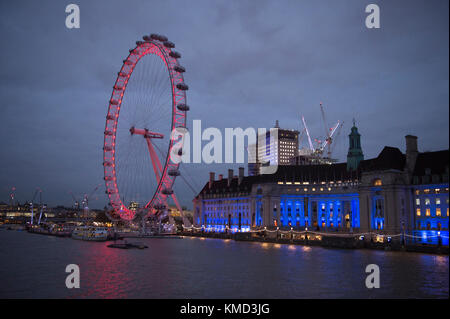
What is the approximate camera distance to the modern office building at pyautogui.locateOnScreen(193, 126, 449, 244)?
269 ft

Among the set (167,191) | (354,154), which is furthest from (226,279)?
(354,154)

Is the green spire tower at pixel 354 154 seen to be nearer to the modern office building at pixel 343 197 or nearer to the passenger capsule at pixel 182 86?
the modern office building at pixel 343 197

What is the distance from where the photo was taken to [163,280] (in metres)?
41.5

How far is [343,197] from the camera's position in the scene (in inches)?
4264

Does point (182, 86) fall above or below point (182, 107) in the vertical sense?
above

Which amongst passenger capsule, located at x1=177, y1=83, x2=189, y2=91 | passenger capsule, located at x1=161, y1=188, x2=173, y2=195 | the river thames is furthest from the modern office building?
→ passenger capsule, located at x1=177, y1=83, x2=189, y2=91

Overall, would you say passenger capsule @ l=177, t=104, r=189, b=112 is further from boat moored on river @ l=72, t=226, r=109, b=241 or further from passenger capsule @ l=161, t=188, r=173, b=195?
boat moored on river @ l=72, t=226, r=109, b=241

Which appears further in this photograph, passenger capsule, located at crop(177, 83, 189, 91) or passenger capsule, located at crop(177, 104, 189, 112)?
passenger capsule, located at crop(177, 104, 189, 112)

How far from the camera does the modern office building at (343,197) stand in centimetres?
8188

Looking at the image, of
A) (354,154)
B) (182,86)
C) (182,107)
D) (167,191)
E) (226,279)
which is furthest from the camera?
(354,154)

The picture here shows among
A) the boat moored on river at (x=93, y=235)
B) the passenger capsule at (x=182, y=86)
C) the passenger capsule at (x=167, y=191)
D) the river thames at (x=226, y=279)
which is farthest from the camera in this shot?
the boat moored on river at (x=93, y=235)

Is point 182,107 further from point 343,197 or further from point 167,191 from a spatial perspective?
point 343,197

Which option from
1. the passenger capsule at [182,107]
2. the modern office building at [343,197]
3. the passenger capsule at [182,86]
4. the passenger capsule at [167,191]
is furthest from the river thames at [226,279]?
the passenger capsule at [182,86]
